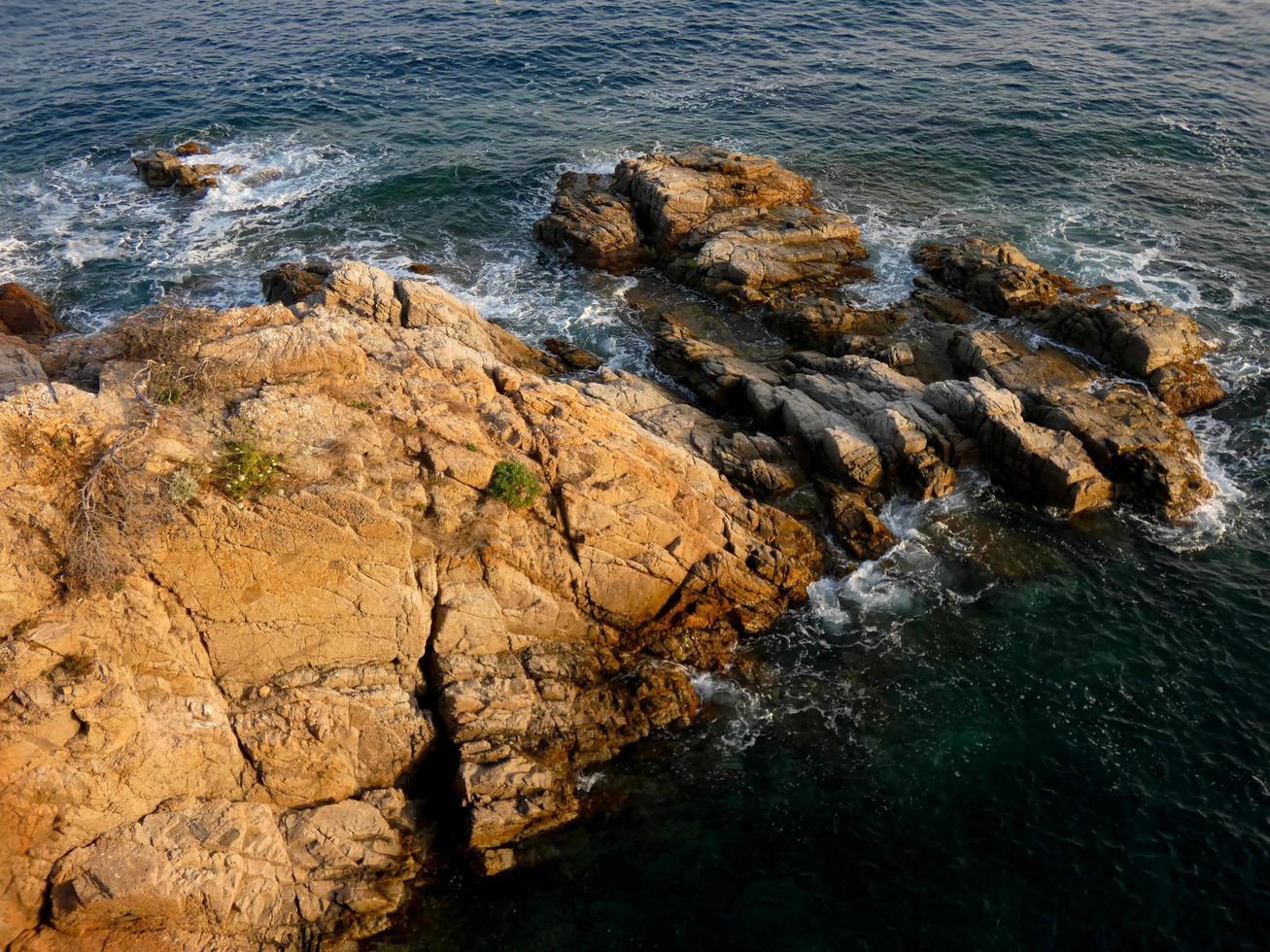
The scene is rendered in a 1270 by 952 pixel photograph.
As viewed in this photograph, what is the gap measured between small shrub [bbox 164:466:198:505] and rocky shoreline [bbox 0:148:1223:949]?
0.27 ft

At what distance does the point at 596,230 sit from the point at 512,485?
26391 mm

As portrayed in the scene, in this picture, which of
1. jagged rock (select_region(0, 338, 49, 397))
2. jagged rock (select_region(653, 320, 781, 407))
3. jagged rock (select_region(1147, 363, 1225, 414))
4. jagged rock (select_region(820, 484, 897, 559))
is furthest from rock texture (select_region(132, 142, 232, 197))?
jagged rock (select_region(1147, 363, 1225, 414))

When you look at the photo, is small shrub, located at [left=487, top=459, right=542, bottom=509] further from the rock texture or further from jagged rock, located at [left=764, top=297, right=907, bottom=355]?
the rock texture

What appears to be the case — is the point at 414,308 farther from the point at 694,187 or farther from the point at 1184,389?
the point at 1184,389

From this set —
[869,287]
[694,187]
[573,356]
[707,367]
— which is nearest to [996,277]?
[869,287]

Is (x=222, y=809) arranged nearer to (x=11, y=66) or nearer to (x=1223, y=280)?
(x=1223, y=280)

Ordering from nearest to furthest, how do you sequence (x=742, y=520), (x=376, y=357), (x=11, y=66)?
1. (x=376, y=357)
2. (x=742, y=520)
3. (x=11, y=66)

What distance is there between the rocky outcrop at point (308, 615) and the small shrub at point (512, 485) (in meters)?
0.24

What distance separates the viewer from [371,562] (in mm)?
23500

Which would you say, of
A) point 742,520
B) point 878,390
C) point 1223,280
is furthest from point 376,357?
point 1223,280

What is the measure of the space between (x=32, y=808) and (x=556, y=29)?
254ft

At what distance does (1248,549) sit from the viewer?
102 ft

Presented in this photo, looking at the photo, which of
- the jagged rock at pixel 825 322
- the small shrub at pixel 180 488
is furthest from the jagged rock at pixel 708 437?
the small shrub at pixel 180 488

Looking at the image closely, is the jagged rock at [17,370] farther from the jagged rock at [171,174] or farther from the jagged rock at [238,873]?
the jagged rock at [171,174]
